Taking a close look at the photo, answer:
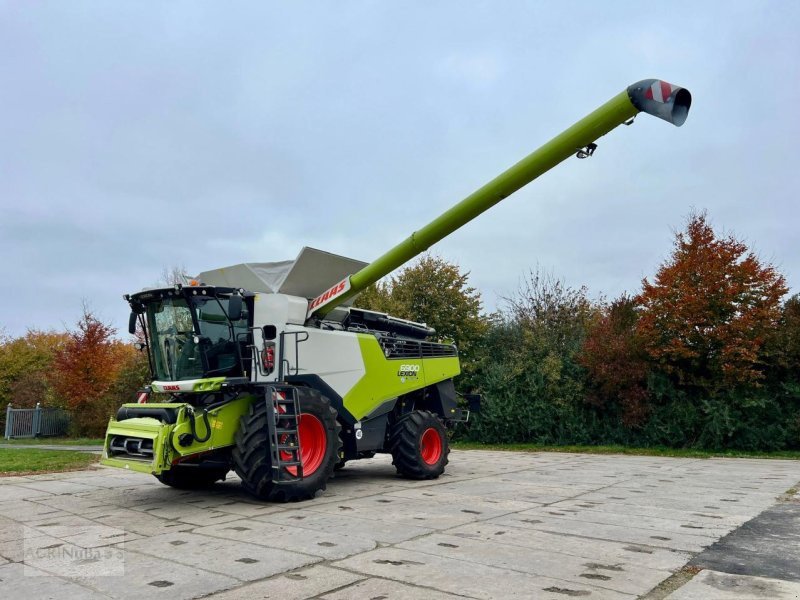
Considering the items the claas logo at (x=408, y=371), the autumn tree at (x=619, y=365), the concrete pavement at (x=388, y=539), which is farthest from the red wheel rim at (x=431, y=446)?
the autumn tree at (x=619, y=365)

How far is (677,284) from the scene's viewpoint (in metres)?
15.7

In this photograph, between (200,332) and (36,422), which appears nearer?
(200,332)

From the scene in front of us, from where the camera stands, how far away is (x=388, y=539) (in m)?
5.48

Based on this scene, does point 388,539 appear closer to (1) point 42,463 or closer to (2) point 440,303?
(1) point 42,463

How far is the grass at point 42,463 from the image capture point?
35.8ft

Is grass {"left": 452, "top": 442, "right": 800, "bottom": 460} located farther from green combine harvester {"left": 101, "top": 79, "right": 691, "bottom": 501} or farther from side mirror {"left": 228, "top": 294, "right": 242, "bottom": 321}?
side mirror {"left": 228, "top": 294, "right": 242, "bottom": 321}

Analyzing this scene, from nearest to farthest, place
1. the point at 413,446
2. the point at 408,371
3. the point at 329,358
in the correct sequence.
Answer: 1. the point at 329,358
2. the point at 413,446
3. the point at 408,371

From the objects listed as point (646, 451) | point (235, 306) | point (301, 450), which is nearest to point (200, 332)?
point (235, 306)

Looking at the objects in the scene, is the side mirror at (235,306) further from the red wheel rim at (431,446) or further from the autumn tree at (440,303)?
the autumn tree at (440,303)

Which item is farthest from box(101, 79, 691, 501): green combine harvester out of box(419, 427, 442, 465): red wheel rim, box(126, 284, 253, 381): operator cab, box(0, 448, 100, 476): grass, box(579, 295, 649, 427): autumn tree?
box(579, 295, 649, 427): autumn tree

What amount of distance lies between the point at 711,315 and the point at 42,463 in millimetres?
15122

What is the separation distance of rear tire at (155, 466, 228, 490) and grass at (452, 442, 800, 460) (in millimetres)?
9710

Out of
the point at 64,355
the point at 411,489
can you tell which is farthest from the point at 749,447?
the point at 64,355

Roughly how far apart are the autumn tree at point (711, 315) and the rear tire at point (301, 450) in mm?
10806
